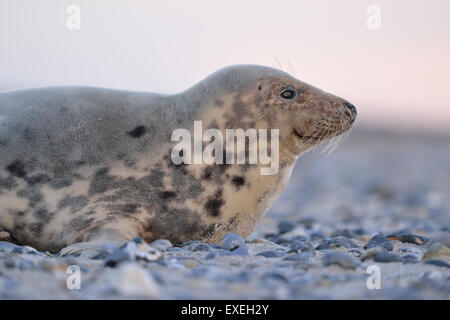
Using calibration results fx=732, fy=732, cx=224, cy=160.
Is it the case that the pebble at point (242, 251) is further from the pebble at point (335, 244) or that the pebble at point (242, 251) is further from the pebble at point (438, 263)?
the pebble at point (438, 263)

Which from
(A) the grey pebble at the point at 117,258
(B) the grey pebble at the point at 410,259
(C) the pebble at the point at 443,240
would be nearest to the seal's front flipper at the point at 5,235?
(A) the grey pebble at the point at 117,258

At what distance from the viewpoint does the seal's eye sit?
5.35 metres

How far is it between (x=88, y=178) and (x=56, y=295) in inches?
76.4

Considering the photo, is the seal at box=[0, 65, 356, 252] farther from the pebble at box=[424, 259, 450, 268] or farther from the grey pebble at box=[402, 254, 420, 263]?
the pebble at box=[424, 259, 450, 268]

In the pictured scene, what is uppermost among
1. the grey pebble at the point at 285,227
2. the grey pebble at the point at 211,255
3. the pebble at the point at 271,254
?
the grey pebble at the point at 211,255

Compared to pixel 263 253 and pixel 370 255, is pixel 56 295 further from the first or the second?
pixel 370 255

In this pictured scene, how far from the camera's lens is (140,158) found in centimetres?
506

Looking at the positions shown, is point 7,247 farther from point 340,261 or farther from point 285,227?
point 285,227

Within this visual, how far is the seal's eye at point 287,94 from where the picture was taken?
17.6 ft

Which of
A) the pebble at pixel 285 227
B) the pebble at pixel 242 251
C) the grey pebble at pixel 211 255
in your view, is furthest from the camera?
the pebble at pixel 285 227

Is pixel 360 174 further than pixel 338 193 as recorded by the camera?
Yes

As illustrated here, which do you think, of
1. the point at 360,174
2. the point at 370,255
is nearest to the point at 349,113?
the point at 370,255
